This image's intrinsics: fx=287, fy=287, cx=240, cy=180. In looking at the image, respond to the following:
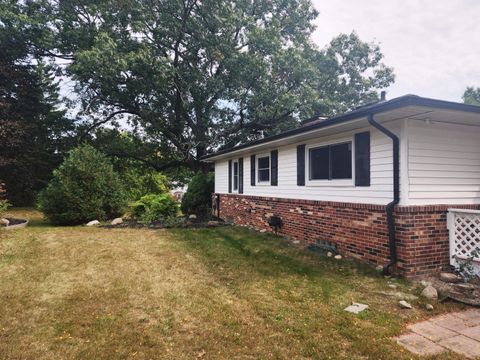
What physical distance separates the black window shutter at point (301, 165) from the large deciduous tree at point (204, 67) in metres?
8.53

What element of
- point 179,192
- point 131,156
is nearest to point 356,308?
point 131,156

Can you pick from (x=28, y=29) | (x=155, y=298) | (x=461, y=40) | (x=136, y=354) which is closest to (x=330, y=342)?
(x=136, y=354)

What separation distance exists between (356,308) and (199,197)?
1130 centimetres

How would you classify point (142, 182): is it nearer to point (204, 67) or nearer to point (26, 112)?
point (26, 112)

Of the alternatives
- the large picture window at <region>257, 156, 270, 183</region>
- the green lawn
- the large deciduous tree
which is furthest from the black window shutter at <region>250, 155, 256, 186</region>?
the large deciduous tree

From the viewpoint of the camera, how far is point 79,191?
10586 millimetres

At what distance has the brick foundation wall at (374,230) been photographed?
4.98 meters

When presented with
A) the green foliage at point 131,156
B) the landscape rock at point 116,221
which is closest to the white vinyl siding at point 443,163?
the landscape rock at point 116,221

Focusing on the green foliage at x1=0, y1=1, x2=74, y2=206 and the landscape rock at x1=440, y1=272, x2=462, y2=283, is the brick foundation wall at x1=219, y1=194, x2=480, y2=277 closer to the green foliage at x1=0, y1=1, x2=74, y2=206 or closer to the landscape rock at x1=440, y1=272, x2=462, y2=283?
the landscape rock at x1=440, y1=272, x2=462, y2=283

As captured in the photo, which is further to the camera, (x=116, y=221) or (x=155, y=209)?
(x=155, y=209)

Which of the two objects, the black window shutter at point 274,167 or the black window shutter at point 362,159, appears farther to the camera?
the black window shutter at point 274,167

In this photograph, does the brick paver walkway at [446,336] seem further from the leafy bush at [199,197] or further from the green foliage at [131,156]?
the green foliage at [131,156]

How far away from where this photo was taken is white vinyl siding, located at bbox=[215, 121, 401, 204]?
5363 mm

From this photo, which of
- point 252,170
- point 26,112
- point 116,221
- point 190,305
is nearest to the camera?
point 190,305
